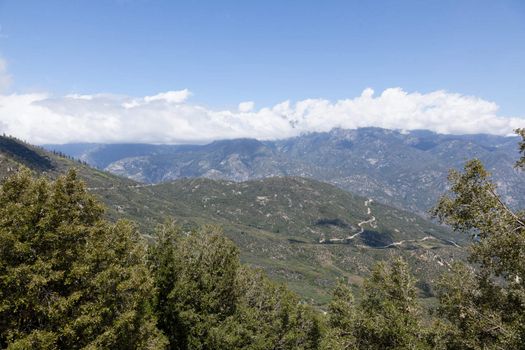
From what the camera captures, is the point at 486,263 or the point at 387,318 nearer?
the point at 486,263

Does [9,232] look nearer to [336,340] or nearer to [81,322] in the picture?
[81,322]

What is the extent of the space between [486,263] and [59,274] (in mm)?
32659

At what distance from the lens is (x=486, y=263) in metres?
30.4

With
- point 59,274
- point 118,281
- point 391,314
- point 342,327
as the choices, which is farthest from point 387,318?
point 59,274

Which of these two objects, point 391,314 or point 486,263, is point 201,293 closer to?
point 391,314

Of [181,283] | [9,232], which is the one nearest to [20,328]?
[9,232]

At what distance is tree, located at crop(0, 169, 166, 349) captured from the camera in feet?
91.5

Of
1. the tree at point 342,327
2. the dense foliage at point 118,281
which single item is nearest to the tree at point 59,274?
the dense foliage at point 118,281

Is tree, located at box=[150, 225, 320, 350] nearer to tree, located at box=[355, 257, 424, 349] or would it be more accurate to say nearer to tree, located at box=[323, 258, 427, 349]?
tree, located at box=[323, 258, 427, 349]

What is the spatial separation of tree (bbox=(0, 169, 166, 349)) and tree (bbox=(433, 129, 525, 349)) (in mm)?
27327

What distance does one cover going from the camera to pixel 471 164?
30516 mm

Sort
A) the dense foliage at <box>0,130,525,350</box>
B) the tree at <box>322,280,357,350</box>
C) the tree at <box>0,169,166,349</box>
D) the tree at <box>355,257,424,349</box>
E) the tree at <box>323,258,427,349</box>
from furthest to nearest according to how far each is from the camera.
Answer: the tree at <box>322,280,357,350</box> < the tree at <box>323,258,427,349</box> < the tree at <box>355,257,424,349</box> < the tree at <box>0,169,166,349</box> < the dense foliage at <box>0,130,525,350</box>

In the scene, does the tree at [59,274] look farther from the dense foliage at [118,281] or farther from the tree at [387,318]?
the tree at [387,318]

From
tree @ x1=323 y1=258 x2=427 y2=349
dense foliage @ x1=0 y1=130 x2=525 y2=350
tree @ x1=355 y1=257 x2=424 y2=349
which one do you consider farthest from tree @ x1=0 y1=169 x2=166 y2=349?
tree @ x1=355 y1=257 x2=424 y2=349
